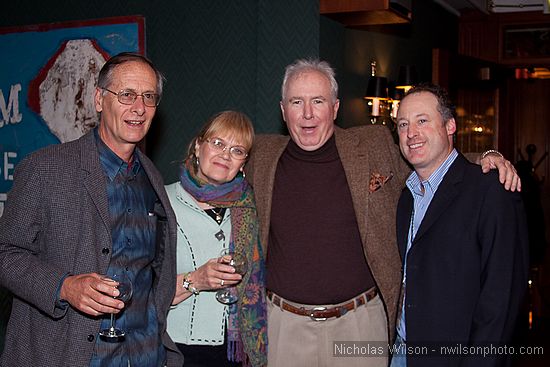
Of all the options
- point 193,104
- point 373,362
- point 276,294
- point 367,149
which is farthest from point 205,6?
point 373,362

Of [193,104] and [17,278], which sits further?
[193,104]

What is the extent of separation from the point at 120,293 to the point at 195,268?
0.67 metres

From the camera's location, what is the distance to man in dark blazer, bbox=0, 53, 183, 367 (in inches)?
84.4

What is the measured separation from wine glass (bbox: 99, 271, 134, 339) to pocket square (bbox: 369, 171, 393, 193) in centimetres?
119

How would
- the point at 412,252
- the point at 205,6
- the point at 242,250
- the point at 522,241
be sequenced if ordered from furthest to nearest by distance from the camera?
the point at 205,6
the point at 242,250
the point at 412,252
the point at 522,241

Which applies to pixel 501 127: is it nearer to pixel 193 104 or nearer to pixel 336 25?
pixel 336 25

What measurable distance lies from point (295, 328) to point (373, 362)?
1.25 feet

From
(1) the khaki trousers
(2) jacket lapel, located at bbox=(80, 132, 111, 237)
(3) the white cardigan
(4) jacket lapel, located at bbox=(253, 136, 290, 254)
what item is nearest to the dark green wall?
(4) jacket lapel, located at bbox=(253, 136, 290, 254)

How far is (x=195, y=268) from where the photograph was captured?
2713 millimetres

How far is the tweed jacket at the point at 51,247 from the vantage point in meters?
2.16

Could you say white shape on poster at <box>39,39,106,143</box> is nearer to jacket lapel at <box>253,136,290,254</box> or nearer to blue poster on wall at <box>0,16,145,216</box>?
blue poster on wall at <box>0,16,145,216</box>

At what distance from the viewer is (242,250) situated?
9.02 ft

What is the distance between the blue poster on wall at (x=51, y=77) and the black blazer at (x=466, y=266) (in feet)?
9.17

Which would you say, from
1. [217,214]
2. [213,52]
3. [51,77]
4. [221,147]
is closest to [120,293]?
[217,214]
